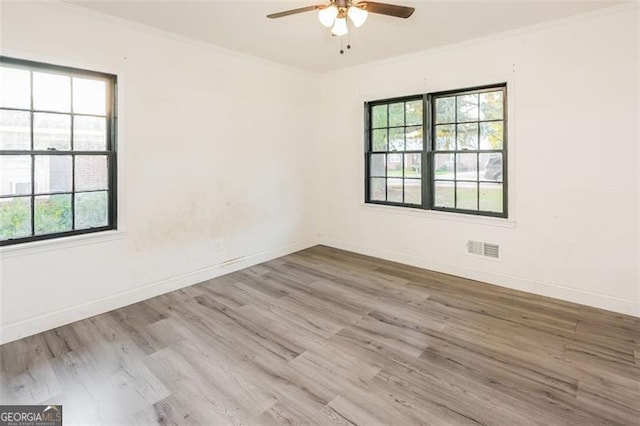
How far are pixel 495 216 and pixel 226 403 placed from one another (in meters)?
3.38

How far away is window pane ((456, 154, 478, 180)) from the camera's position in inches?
162

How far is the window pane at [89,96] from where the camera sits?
314cm

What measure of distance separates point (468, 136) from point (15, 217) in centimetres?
457

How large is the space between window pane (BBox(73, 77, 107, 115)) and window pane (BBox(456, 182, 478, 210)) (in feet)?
13.0

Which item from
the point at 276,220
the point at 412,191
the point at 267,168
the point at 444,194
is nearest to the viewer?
the point at 444,194

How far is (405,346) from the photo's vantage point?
2.72 m

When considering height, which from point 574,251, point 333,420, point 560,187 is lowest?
point 333,420

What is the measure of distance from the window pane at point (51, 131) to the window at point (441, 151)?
3572 mm

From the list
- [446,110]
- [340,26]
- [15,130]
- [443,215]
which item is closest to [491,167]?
[443,215]

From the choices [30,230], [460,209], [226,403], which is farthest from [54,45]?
[460,209]

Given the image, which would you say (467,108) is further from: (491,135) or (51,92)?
(51,92)

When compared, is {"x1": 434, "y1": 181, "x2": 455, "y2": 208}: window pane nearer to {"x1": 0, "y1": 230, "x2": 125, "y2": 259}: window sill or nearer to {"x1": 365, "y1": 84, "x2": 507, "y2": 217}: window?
{"x1": 365, "y1": 84, "x2": 507, "y2": 217}: window

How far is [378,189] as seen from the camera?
513cm

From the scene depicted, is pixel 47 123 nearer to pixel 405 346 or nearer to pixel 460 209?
pixel 405 346
